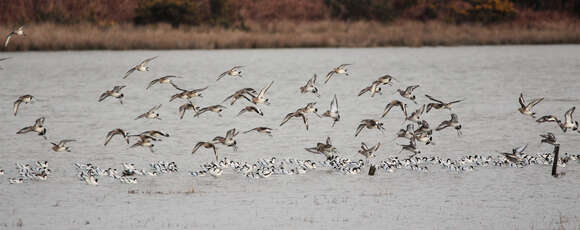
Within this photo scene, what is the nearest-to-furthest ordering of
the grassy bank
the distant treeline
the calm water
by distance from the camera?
the calm water < the grassy bank < the distant treeline

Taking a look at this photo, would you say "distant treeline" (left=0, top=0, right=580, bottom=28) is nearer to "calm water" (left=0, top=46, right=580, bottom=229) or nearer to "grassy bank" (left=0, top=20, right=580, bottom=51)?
A: "grassy bank" (left=0, top=20, right=580, bottom=51)

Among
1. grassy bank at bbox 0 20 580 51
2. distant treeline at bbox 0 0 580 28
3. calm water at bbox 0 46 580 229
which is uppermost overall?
distant treeline at bbox 0 0 580 28

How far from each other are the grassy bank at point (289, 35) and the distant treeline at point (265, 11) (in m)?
2.33

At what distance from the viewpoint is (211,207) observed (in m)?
11.6

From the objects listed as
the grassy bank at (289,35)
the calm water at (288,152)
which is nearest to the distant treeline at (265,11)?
the grassy bank at (289,35)

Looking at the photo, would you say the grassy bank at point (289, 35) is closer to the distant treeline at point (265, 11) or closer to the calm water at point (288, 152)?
the distant treeline at point (265, 11)

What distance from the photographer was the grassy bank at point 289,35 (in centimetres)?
3938

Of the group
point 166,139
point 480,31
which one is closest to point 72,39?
point 480,31

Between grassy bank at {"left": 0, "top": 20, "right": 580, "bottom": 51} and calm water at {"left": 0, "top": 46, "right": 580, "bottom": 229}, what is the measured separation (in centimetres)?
462

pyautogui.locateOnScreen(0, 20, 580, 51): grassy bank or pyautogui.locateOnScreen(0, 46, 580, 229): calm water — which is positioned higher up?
pyautogui.locateOnScreen(0, 20, 580, 51): grassy bank

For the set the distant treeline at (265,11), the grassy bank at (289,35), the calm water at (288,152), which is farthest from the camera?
the distant treeline at (265,11)

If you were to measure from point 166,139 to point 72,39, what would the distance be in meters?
22.8

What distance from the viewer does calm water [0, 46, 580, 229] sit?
11.1m

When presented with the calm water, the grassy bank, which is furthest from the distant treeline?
the calm water
